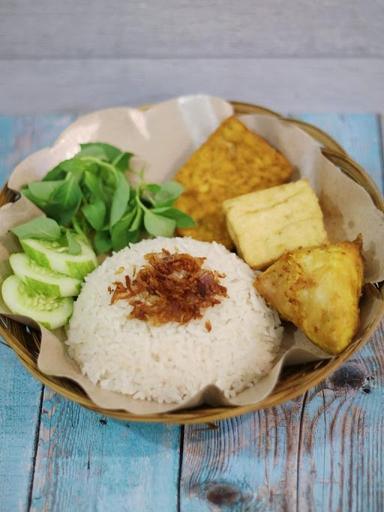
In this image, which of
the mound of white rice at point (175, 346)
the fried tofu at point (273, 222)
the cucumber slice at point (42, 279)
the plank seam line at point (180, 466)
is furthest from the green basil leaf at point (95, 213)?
the plank seam line at point (180, 466)

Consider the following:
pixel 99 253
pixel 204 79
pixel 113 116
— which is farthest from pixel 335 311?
pixel 204 79

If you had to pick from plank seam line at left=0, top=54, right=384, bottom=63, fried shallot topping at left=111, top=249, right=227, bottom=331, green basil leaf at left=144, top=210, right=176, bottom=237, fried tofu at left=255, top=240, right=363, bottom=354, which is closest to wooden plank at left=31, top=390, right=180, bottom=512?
fried shallot topping at left=111, top=249, right=227, bottom=331

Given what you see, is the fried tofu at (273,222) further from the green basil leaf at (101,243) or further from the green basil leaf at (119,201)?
the green basil leaf at (101,243)

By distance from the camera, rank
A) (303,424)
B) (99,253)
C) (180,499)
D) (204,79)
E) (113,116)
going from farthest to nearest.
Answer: (204,79) → (113,116) → (99,253) → (303,424) → (180,499)

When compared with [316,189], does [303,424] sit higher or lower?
lower

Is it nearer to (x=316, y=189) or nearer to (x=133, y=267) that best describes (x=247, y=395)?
(x=133, y=267)

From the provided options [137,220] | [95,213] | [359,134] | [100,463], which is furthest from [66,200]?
[359,134]

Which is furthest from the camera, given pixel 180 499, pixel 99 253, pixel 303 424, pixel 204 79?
pixel 204 79

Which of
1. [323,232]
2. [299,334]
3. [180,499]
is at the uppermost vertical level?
[323,232]

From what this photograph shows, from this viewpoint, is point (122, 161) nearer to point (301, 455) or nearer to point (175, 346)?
point (175, 346)
